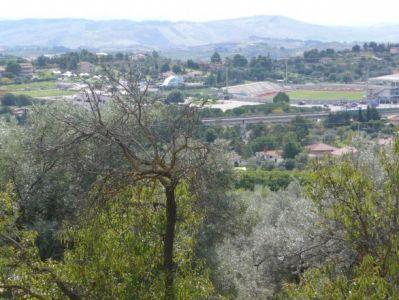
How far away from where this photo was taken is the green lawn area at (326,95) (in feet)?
236

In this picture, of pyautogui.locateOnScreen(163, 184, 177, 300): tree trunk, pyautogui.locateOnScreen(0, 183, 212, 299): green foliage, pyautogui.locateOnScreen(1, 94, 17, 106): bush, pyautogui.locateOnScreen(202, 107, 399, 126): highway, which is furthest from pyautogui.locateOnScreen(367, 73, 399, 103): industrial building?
pyautogui.locateOnScreen(163, 184, 177, 300): tree trunk

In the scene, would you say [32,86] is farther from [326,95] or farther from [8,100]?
[326,95]

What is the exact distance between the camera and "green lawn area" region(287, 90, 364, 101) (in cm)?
7206

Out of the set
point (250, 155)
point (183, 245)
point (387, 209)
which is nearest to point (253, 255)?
point (183, 245)

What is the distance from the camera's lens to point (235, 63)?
9962 centimetres

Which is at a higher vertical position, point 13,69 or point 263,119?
point 13,69

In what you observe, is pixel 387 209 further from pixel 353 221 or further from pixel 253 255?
pixel 253 255

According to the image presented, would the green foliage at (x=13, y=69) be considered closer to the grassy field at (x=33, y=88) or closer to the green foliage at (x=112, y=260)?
the grassy field at (x=33, y=88)

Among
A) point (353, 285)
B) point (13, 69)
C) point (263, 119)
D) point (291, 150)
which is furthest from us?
point (13, 69)

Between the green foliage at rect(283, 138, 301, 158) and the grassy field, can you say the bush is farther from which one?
the green foliage at rect(283, 138, 301, 158)

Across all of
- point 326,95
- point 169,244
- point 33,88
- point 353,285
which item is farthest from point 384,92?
point 353,285

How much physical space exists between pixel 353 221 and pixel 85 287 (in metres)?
2.40

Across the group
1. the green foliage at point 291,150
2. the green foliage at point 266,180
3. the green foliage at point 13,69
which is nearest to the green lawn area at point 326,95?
the green foliage at point 291,150

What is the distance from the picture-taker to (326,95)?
245 ft
